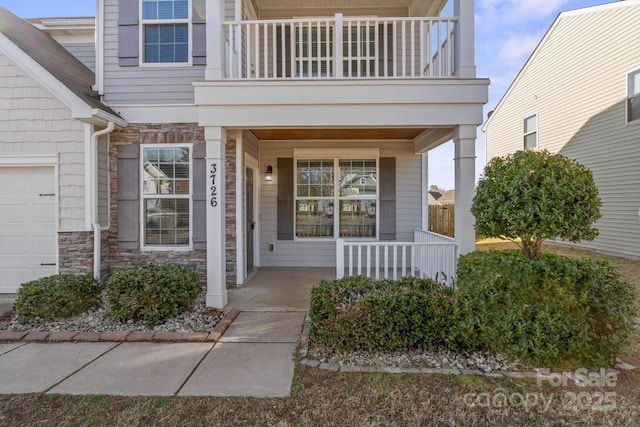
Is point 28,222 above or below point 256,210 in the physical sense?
below

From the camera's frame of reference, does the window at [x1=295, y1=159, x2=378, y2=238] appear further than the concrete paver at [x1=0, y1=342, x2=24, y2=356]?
Yes

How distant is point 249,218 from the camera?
6.43 m

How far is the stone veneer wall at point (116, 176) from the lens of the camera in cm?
546

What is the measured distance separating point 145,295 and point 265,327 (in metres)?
1.51

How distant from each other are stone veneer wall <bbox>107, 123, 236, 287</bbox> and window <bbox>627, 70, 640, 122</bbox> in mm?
9624

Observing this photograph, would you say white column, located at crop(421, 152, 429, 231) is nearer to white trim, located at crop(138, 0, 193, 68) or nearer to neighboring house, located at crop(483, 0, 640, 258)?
white trim, located at crop(138, 0, 193, 68)

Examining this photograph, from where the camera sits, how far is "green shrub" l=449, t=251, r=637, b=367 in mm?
2854

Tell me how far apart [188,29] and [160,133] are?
177 cm

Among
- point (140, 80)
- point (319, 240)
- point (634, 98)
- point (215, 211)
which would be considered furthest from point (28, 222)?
point (634, 98)

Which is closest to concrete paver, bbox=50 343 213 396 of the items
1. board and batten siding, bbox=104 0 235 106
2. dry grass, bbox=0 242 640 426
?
dry grass, bbox=0 242 640 426

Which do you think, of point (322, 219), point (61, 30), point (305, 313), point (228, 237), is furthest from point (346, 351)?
point (61, 30)

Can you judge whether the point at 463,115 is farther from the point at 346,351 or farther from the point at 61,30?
the point at 61,30

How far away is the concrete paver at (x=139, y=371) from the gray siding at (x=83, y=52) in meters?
6.64

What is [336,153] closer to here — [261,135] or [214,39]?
[261,135]
